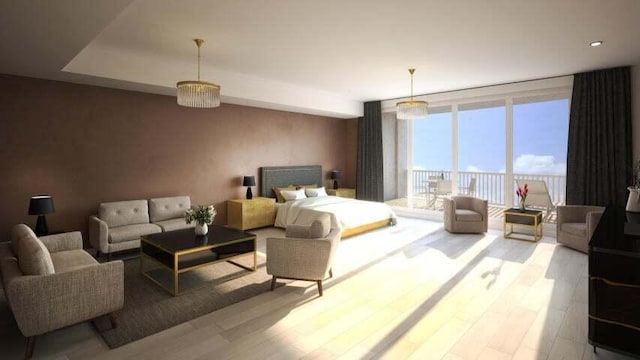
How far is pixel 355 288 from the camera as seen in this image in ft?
12.4

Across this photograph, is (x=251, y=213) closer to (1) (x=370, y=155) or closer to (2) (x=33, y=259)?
(1) (x=370, y=155)

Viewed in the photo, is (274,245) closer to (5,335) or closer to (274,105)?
(5,335)

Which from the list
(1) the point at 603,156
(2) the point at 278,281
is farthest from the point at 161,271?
(1) the point at 603,156

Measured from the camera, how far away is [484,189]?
8.60m

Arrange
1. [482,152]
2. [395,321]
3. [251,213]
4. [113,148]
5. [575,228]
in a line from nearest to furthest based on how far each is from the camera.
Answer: [395,321], [575,228], [113,148], [251,213], [482,152]

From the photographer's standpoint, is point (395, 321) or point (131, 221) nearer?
point (395, 321)

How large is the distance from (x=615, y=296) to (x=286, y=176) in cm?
608

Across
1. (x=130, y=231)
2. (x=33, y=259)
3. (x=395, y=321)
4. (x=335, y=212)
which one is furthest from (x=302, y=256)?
(x=130, y=231)

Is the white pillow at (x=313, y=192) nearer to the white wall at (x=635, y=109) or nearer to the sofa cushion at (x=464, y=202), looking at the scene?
the sofa cushion at (x=464, y=202)

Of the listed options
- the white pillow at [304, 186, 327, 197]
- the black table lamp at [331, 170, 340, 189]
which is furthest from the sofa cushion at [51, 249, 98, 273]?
the black table lamp at [331, 170, 340, 189]

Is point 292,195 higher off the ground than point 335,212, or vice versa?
point 292,195

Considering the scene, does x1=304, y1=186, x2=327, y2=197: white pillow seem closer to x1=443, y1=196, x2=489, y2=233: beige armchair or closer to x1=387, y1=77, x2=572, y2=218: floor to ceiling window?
x1=387, y1=77, x2=572, y2=218: floor to ceiling window

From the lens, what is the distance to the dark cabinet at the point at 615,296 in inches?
88.3

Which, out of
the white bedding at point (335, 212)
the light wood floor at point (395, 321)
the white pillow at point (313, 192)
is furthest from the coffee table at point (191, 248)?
the white pillow at point (313, 192)
